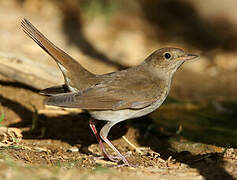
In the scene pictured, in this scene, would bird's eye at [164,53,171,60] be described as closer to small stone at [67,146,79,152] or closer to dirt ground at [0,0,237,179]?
dirt ground at [0,0,237,179]

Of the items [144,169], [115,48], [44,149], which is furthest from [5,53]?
[115,48]

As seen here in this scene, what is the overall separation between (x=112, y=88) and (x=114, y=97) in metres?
0.16

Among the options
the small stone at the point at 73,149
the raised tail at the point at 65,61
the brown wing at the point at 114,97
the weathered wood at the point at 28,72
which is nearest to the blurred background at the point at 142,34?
the weathered wood at the point at 28,72

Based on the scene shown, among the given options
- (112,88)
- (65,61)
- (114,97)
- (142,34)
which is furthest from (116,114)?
(142,34)

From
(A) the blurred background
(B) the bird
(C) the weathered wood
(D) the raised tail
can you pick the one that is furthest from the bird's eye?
(A) the blurred background

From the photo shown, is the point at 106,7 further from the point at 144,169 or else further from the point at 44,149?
the point at 144,169

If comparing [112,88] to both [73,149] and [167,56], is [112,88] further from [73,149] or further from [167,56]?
[73,149]

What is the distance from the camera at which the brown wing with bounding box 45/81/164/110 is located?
504cm

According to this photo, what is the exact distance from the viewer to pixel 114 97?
5.24 meters

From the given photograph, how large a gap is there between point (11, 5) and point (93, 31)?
2697 mm

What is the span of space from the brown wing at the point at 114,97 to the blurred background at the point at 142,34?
9.25 ft

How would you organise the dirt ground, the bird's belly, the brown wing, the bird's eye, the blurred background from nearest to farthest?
1. the dirt ground
2. the brown wing
3. the bird's belly
4. the bird's eye
5. the blurred background

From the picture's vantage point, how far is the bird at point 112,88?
→ 202 inches

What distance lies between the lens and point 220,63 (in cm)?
1068
